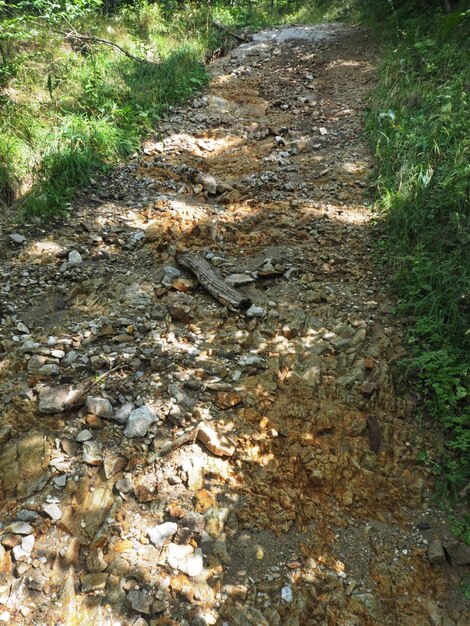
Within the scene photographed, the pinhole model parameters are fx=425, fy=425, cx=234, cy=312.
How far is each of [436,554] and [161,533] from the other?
59.2 inches

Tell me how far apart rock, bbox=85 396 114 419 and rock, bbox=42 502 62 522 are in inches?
23.9

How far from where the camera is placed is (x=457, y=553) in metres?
2.33

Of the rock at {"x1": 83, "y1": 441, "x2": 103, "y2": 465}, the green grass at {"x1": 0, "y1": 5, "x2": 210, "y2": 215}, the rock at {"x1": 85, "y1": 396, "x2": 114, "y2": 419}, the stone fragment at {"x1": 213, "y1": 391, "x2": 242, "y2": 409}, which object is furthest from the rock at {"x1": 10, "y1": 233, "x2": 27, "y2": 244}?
the stone fragment at {"x1": 213, "y1": 391, "x2": 242, "y2": 409}

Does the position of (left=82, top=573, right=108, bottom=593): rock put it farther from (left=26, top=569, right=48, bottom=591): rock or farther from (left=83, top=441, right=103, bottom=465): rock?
(left=83, top=441, right=103, bottom=465): rock

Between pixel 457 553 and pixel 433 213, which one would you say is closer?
pixel 457 553

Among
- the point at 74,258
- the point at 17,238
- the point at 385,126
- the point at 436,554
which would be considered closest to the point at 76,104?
the point at 17,238

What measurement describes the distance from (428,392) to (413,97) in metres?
4.98

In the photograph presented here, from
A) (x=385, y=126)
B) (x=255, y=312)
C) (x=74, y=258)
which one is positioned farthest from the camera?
(x=385, y=126)

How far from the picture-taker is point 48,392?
2920 millimetres

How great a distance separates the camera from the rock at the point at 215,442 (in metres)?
2.67

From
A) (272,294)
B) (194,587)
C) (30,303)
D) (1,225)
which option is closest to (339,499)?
(194,587)

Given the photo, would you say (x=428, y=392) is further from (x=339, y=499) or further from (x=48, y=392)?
(x=48, y=392)

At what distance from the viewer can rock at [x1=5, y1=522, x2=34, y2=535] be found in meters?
2.25

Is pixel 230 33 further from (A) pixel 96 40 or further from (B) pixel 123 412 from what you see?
(B) pixel 123 412
